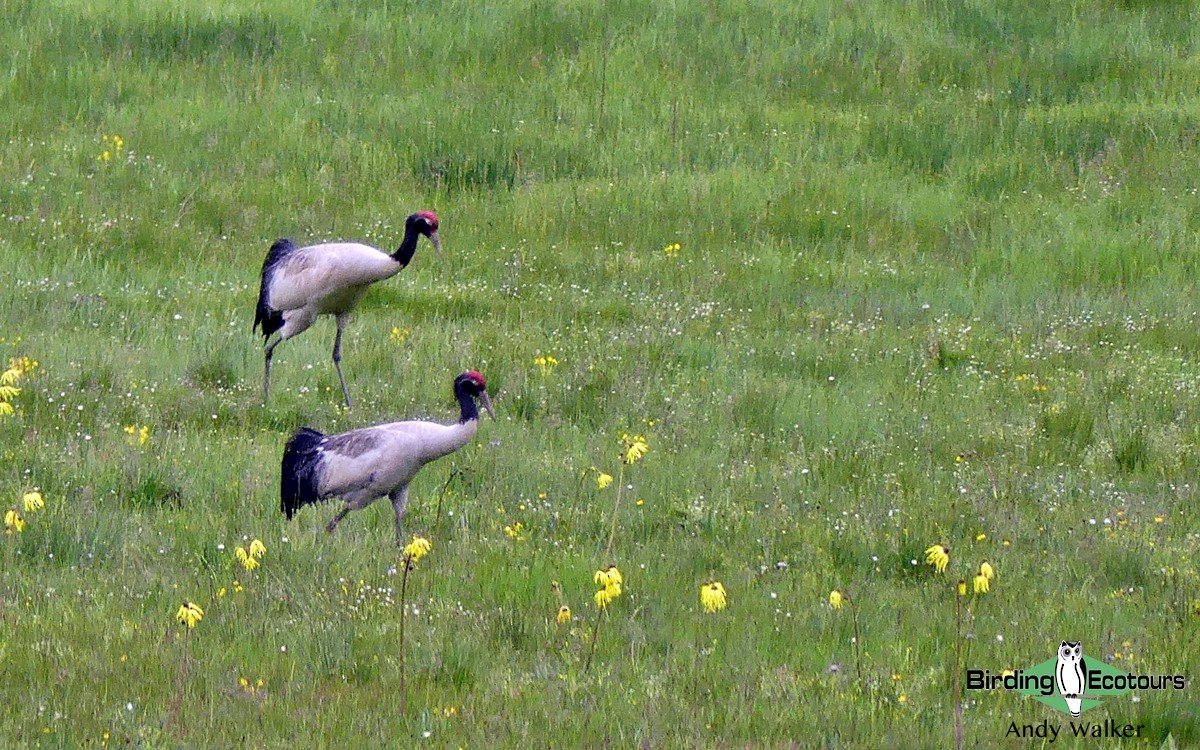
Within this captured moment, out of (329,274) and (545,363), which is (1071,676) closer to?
(545,363)

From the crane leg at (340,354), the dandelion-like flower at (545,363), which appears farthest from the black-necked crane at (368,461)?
the dandelion-like flower at (545,363)

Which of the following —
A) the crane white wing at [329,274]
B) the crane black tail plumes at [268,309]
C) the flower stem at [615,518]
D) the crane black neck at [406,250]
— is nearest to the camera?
the flower stem at [615,518]

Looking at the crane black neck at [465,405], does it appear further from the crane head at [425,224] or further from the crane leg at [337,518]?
the crane head at [425,224]

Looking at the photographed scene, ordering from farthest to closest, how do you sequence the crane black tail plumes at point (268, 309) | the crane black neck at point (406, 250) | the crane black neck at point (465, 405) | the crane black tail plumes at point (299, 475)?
the crane black tail plumes at point (268, 309) < the crane black neck at point (406, 250) < the crane black neck at point (465, 405) < the crane black tail plumes at point (299, 475)

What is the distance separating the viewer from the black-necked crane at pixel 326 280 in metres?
9.91

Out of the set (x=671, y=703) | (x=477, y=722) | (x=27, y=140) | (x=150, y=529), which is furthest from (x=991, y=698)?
(x=27, y=140)

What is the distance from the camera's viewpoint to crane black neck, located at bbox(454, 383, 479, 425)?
740cm

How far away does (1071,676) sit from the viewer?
529cm

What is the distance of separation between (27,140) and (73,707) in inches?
421

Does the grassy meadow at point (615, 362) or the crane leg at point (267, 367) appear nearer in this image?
the grassy meadow at point (615, 362)
